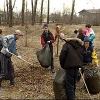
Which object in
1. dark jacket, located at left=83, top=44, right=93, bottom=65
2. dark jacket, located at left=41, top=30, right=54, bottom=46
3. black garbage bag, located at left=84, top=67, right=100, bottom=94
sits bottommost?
black garbage bag, located at left=84, top=67, right=100, bottom=94

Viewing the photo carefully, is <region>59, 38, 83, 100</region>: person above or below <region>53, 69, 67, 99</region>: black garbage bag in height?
above

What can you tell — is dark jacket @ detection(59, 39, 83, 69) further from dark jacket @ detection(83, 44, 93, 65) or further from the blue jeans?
dark jacket @ detection(83, 44, 93, 65)

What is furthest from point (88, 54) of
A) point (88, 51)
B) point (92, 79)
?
point (92, 79)

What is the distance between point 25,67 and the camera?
8.73 meters

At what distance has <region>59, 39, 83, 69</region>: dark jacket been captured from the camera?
193 inches

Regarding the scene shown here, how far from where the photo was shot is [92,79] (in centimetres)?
598

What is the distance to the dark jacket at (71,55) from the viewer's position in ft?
16.1

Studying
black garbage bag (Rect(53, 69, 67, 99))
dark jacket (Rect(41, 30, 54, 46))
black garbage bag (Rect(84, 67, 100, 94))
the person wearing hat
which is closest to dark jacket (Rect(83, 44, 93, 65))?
the person wearing hat

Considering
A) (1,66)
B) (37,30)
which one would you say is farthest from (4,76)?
(37,30)

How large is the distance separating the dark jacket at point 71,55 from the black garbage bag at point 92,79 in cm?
112

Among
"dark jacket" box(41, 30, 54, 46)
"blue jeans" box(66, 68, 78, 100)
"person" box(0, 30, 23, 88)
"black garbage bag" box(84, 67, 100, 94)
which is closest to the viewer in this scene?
"blue jeans" box(66, 68, 78, 100)

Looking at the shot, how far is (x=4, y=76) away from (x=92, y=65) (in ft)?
7.51

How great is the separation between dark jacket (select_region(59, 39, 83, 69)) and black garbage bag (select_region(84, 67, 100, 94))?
1119mm

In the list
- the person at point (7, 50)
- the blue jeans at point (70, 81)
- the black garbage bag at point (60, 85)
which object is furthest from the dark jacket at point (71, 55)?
the person at point (7, 50)
